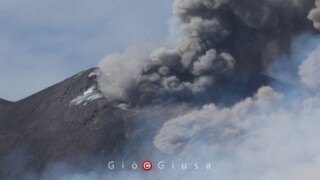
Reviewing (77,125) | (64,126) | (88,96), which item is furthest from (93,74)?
(64,126)

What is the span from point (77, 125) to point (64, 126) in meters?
2.51

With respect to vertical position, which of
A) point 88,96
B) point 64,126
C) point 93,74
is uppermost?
point 93,74

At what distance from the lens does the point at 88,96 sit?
141m

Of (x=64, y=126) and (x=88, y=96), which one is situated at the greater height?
(x=88, y=96)

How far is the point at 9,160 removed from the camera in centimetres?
14150

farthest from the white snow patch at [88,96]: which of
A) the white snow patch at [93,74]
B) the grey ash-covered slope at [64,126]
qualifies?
the white snow patch at [93,74]

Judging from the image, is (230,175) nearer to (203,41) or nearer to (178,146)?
(178,146)

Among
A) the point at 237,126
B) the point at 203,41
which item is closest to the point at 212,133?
the point at 237,126

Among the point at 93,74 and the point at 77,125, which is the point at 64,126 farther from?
the point at 93,74

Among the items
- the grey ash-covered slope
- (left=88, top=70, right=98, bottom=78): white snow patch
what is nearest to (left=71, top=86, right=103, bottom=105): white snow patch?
the grey ash-covered slope

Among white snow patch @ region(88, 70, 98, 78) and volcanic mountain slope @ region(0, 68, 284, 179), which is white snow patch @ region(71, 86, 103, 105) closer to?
volcanic mountain slope @ region(0, 68, 284, 179)

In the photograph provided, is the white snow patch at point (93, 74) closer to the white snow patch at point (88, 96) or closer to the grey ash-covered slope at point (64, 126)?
the grey ash-covered slope at point (64, 126)

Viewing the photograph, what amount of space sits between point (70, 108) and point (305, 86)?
58815 mm

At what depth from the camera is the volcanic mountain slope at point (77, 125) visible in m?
119
